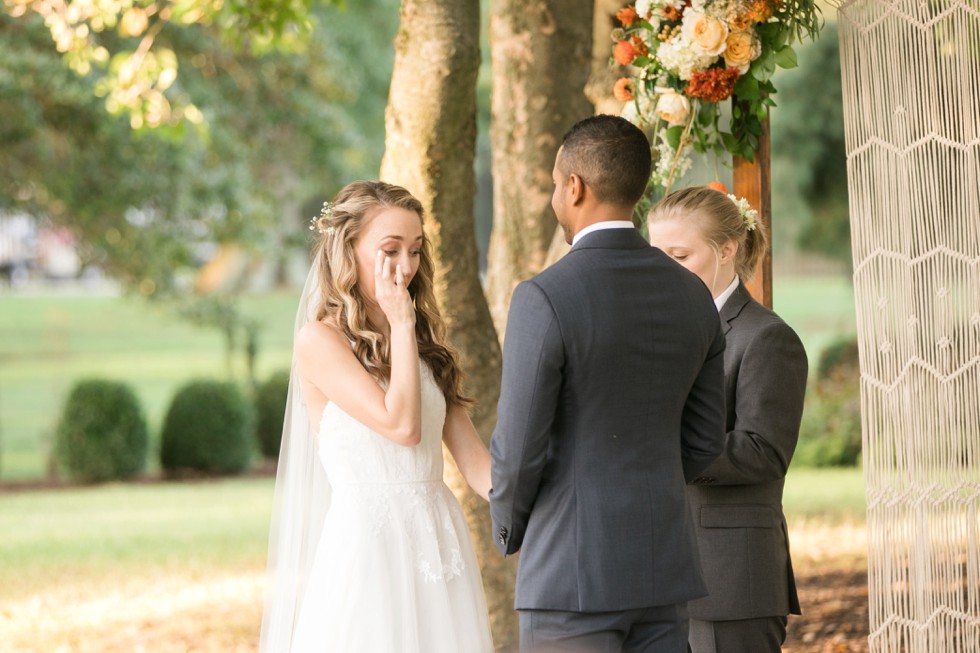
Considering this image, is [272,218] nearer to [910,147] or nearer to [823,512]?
[823,512]

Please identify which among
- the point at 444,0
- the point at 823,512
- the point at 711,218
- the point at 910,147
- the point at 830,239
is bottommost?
the point at 823,512

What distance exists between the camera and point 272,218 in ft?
51.6

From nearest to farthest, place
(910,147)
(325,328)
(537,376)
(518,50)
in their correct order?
1. (537,376)
2. (325,328)
3. (910,147)
4. (518,50)

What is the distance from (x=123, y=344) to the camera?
35312 mm

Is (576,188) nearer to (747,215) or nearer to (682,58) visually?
(747,215)

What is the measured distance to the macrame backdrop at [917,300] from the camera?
4113mm

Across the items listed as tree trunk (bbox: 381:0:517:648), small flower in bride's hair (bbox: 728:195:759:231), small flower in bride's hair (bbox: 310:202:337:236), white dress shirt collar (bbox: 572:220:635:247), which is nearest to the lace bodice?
small flower in bride's hair (bbox: 310:202:337:236)

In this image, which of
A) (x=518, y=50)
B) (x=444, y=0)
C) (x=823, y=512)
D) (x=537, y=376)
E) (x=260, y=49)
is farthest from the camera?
(x=823, y=512)

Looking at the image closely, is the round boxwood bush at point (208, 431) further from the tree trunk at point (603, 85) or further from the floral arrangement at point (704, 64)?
the floral arrangement at point (704, 64)

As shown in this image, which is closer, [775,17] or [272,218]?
[775,17]

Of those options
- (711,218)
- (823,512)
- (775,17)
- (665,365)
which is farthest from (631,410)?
(823,512)

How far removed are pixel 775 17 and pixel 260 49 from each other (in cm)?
506

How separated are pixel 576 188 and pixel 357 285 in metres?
0.96

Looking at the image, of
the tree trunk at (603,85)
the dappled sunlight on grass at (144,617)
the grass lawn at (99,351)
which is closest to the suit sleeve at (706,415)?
the tree trunk at (603,85)
